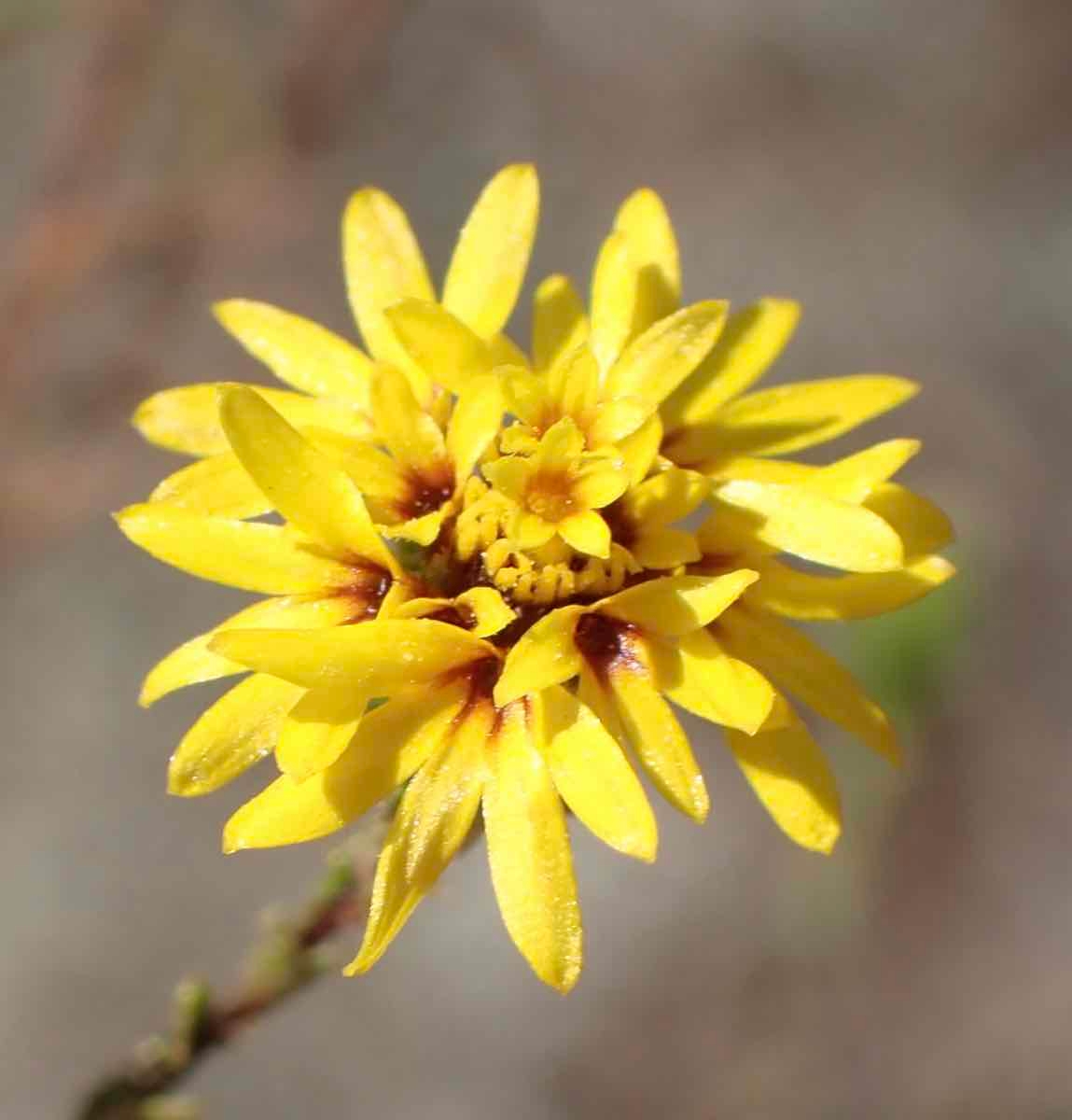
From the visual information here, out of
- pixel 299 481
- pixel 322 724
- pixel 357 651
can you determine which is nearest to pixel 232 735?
pixel 322 724

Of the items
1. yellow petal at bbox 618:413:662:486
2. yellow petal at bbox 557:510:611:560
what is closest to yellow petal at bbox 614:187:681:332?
yellow petal at bbox 618:413:662:486

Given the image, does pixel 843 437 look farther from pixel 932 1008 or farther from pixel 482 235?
pixel 482 235

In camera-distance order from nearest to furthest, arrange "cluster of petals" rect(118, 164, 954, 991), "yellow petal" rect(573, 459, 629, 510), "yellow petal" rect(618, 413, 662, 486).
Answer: "cluster of petals" rect(118, 164, 954, 991), "yellow petal" rect(573, 459, 629, 510), "yellow petal" rect(618, 413, 662, 486)

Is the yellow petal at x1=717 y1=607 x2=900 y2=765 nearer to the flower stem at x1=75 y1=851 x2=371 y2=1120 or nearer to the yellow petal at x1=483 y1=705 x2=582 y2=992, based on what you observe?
the yellow petal at x1=483 y1=705 x2=582 y2=992

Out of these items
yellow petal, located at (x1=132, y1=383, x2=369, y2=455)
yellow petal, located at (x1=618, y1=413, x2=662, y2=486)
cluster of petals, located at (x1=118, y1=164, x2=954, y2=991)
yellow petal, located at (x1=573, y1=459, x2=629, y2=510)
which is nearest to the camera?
cluster of petals, located at (x1=118, y1=164, x2=954, y2=991)

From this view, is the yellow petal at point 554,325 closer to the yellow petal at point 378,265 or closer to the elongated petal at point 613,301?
the elongated petal at point 613,301

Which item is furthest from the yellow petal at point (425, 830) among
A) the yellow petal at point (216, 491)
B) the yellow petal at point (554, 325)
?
the yellow petal at point (554, 325)

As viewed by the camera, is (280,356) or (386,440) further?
(280,356)

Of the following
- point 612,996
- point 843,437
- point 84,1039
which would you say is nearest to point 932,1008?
point 612,996
